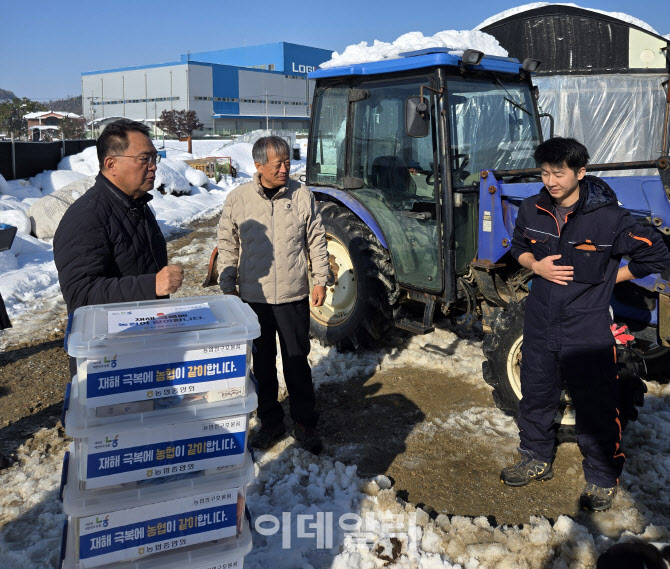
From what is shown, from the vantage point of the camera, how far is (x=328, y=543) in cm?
271

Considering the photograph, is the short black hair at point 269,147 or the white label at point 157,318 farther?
the short black hair at point 269,147

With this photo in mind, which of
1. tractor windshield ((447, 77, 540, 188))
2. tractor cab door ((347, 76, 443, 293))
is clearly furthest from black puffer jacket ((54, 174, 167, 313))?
tractor windshield ((447, 77, 540, 188))

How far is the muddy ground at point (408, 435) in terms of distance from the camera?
3109 millimetres

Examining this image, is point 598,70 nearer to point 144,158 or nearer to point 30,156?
point 144,158

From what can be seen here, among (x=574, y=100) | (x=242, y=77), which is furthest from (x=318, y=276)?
(x=242, y=77)

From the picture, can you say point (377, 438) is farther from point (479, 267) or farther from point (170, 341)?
point (170, 341)

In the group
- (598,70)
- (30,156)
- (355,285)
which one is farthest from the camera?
(30,156)

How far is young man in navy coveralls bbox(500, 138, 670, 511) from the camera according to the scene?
2.75 metres

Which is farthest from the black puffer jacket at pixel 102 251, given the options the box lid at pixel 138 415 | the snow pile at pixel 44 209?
the snow pile at pixel 44 209

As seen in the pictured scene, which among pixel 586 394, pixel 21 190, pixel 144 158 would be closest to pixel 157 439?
pixel 144 158

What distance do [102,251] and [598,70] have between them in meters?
10.4

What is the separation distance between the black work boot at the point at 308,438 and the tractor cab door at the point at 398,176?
4.65 ft

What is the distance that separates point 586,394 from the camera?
292 centimetres

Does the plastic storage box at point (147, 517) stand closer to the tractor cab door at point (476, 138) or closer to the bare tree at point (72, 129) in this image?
the tractor cab door at point (476, 138)
